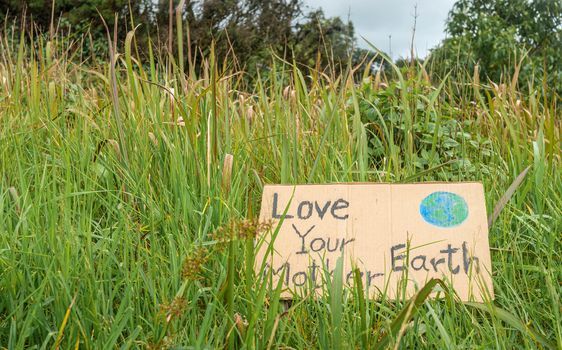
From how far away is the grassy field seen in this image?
4.36 ft

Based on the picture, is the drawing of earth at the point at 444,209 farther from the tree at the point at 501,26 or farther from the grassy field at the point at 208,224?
the tree at the point at 501,26

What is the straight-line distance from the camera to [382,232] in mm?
1774

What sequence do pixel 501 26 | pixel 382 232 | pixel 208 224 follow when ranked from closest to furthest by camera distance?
pixel 208 224 → pixel 382 232 → pixel 501 26

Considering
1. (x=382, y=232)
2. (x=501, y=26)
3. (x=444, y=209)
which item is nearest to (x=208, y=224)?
(x=382, y=232)

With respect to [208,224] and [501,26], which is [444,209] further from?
[501,26]

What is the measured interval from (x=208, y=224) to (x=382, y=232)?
45 centimetres

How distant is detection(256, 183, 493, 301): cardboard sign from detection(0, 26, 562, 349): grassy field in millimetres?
75

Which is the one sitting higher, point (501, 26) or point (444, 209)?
point (501, 26)

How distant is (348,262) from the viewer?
5.65 ft

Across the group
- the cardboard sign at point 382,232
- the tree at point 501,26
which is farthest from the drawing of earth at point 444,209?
the tree at point 501,26

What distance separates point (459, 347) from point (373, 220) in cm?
52

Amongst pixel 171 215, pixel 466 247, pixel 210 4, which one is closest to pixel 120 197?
pixel 171 215

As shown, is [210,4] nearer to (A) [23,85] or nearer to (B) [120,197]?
(A) [23,85]

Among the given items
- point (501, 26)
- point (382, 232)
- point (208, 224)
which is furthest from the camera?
point (501, 26)
